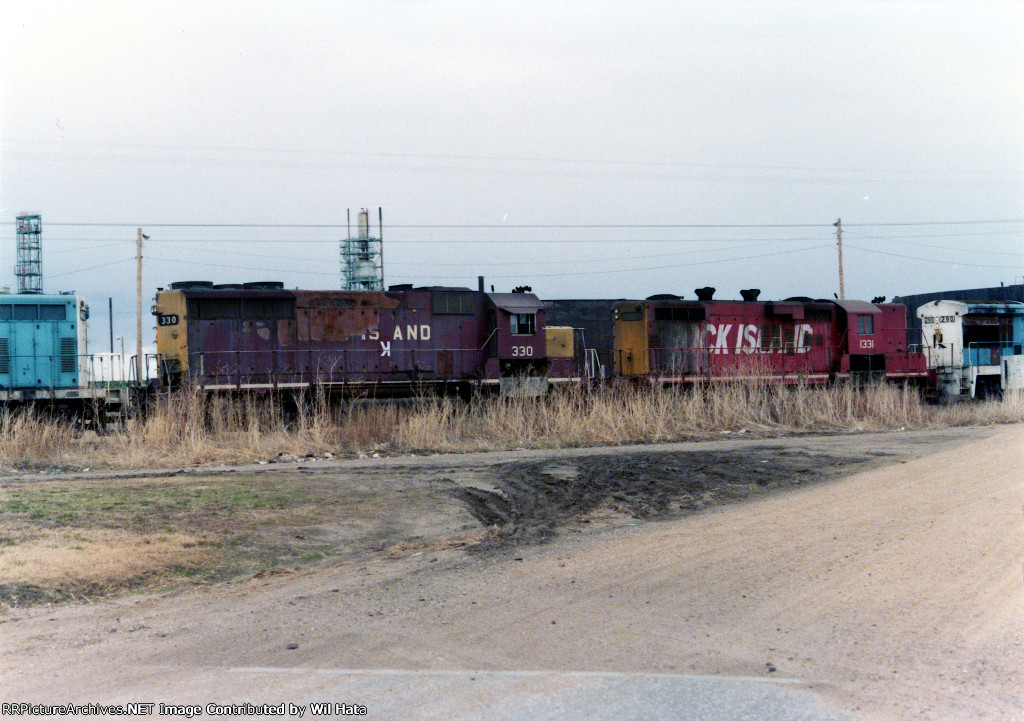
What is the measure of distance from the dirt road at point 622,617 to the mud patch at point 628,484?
8.7 inches

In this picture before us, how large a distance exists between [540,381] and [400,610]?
18280 mm

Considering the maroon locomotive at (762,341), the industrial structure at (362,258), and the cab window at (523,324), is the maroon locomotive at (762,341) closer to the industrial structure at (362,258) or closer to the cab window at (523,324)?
the cab window at (523,324)

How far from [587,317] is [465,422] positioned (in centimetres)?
2632

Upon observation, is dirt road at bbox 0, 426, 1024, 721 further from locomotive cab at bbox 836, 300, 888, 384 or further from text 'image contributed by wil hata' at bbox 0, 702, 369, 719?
locomotive cab at bbox 836, 300, 888, 384

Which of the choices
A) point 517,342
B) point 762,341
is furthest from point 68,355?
point 762,341

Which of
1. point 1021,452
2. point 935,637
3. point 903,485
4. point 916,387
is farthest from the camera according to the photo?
point 916,387

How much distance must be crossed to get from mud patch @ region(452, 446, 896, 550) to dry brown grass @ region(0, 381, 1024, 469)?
452 cm

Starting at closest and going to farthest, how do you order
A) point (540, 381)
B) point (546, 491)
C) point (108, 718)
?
1. point (108, 718)
2. point (546, 491)
3. point (540, 381)

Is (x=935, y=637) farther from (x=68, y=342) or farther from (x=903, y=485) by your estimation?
(x=68, y=342)

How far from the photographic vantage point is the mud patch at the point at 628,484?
1045cm

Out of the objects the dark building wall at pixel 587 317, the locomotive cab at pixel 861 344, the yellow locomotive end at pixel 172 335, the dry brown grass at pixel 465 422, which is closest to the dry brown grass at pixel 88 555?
the dry brown grass at pixel 465 422

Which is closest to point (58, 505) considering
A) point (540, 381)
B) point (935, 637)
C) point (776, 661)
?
point (776, 661)

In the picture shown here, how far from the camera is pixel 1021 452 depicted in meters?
14.5

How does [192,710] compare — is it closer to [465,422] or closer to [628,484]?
[628,484]
